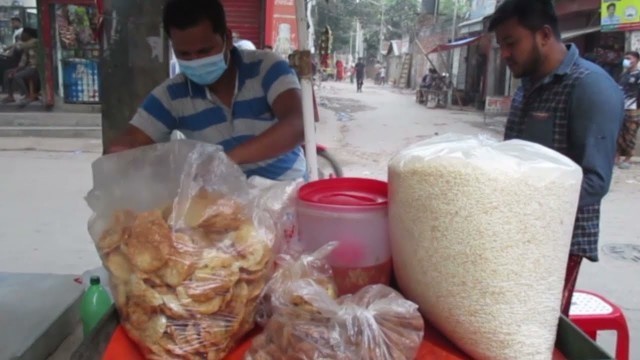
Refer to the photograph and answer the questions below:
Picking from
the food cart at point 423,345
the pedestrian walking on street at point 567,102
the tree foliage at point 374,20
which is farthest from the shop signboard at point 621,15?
the tree foliage at point 374,20

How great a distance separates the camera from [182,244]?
3.29 feet

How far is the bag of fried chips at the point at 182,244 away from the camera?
97cm

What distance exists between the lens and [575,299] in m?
2.47

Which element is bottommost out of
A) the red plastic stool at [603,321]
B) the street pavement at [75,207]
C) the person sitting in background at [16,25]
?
the street pavement at [75,207]

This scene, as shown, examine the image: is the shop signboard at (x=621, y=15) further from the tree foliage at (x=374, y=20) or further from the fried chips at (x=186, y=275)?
the tree foliage at (x=374, y=20)

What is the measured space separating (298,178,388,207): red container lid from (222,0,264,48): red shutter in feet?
32.4

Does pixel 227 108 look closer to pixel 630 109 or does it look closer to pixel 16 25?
pixel 630 109

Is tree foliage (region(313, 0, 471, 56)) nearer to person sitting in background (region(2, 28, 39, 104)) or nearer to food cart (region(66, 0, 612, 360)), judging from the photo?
person sitting in background (region(2, 28, 39, 104))

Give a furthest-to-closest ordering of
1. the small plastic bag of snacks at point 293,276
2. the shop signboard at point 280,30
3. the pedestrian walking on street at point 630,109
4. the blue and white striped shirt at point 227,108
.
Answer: the shop signboard at point 280,30, the pedestrian walking on street at point 630,109, the blue and white striped shirt at point 227,108, the small plastic bag of snacks at point 293,276

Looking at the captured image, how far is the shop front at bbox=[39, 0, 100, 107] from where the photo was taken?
32.3 ft

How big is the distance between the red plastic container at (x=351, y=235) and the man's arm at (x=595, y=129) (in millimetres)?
899

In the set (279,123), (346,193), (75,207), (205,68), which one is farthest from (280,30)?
(346,193)

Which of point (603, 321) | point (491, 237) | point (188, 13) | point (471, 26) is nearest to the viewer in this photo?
point (491, 237)

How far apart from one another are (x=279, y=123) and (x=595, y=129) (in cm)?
99
